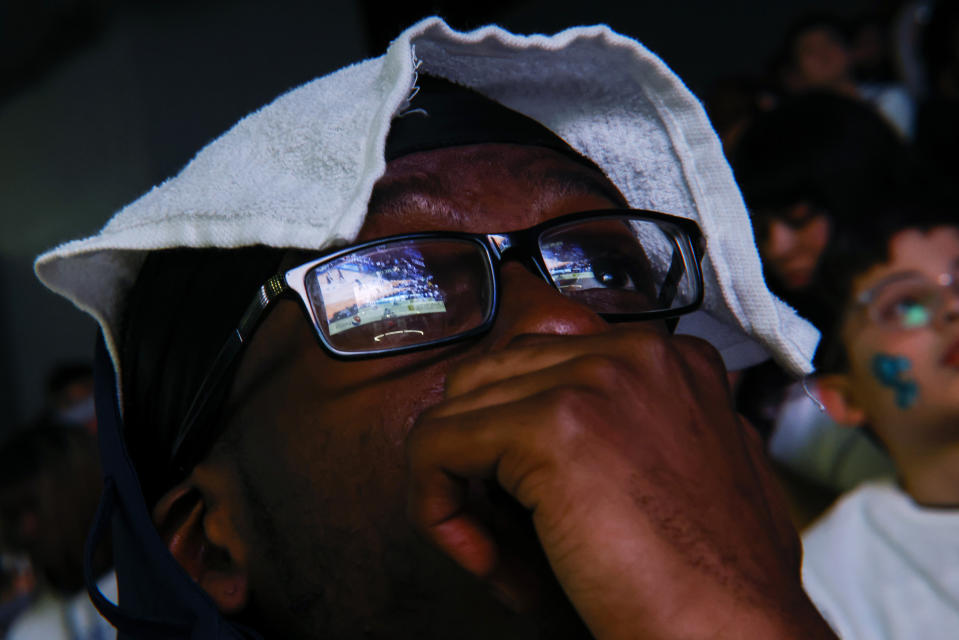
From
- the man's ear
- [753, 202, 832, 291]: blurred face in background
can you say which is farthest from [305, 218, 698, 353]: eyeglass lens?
[753, 202, 832, 291]: blurred face in background

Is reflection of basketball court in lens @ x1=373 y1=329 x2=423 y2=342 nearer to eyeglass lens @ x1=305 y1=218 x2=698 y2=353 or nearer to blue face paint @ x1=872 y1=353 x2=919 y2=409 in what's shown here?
eyeglass lens @ x1=305 y1=218 x2=698 y2=353

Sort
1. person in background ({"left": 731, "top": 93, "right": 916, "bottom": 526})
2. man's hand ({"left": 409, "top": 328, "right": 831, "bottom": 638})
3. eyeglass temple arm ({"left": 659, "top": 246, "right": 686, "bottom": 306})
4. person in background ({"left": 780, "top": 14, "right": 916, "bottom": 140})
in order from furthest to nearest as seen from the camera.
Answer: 1. person in background ({"left": 780, "top": 14, "right": 916, "bottom": 140})
2. person in background ({"left": 731, "top": 93, "right": 916, "bottom": 526})
3. eyeglass temple arm ({"left": 659, "top": 246, "right": 686, "bottom": 306})
4. man's hand ({"left": 409, "top": 328, "right": 831, "bottom": 638})

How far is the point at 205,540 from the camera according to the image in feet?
3.77

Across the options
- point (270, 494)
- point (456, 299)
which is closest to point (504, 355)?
point (456, 299)

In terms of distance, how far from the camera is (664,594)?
739 mm

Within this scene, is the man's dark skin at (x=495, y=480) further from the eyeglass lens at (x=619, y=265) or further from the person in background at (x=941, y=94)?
the person in background at (x=941, y=94)

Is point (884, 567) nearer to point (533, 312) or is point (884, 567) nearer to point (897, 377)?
point (897, 377)

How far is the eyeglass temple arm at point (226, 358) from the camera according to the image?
99 centimetres

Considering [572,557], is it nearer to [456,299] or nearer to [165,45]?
[456,299]

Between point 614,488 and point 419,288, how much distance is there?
0.35m

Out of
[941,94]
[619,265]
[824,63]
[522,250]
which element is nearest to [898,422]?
[619,265]

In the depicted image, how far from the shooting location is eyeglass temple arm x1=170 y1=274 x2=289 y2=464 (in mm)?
989

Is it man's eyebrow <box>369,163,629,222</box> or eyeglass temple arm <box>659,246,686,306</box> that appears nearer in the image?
man's eyebrow <box>369,163,629,222</box>

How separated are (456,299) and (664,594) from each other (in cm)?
41
